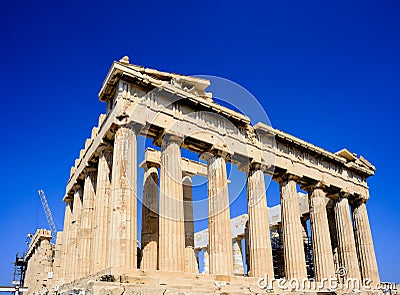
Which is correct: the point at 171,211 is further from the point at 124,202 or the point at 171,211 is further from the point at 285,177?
the point at 285,177

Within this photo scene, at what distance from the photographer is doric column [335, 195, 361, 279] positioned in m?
29.3

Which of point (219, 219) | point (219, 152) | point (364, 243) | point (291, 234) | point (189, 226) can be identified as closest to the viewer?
point (219, 219)

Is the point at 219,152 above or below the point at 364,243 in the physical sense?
above

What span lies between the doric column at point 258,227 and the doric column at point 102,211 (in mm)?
8680

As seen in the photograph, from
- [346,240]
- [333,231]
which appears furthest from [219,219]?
[333,231]

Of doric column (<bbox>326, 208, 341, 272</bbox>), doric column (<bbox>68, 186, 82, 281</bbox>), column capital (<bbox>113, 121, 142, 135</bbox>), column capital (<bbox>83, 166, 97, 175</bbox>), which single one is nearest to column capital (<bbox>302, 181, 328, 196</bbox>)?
doric column (<bbox>326, 208, 341, 272</bbox>)

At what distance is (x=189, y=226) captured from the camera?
26.7 meters

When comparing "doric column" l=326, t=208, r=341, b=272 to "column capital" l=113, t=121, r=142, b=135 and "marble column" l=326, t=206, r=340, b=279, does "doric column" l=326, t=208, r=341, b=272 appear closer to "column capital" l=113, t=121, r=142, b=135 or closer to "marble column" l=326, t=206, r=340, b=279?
"marble column" l=326, t=206, r=340, b=279

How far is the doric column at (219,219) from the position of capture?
69.5 feet

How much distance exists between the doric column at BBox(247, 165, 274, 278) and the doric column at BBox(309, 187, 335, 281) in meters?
5.22

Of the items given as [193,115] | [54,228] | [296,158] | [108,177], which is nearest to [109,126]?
[108,177]

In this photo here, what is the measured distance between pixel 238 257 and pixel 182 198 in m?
18.9

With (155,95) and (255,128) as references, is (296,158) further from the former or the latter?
(155,95)

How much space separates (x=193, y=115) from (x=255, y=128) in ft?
17.0
